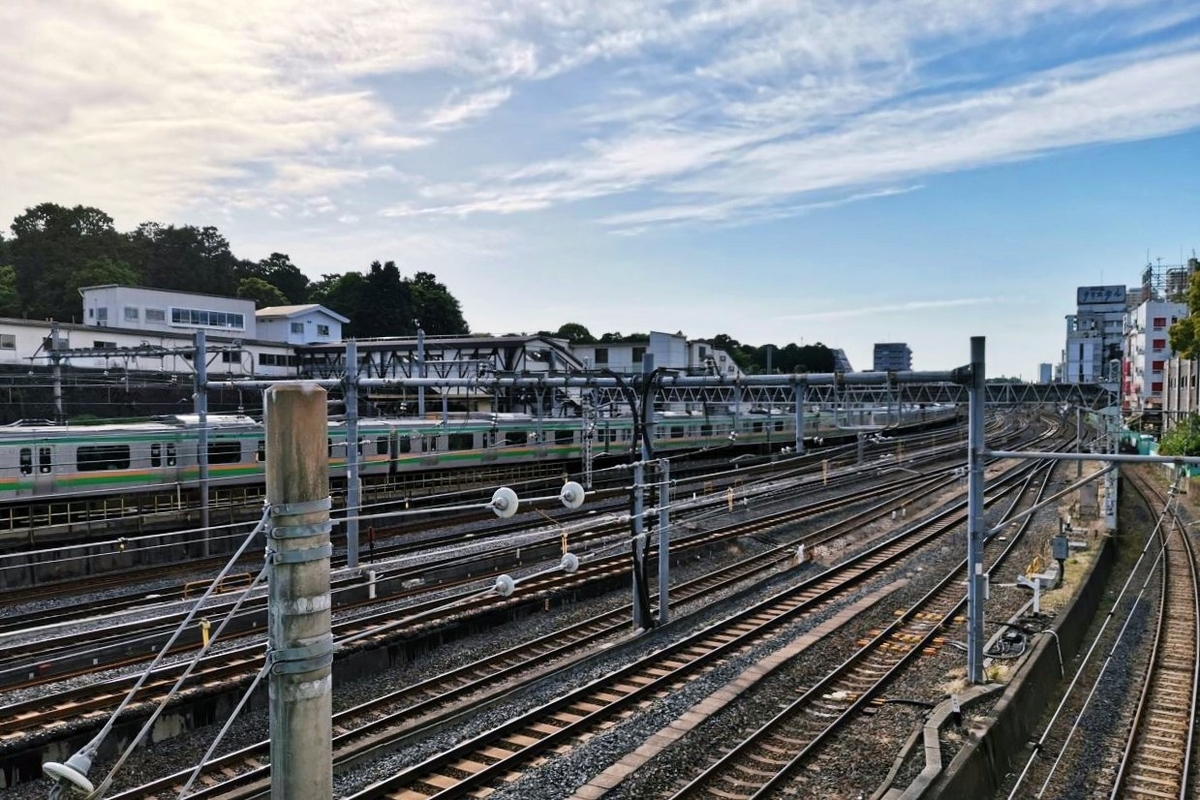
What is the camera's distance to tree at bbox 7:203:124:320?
5331cm

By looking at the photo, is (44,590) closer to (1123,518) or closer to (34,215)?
(1123,518)

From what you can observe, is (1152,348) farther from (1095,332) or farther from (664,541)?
(664,541)

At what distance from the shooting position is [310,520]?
2.82 meters

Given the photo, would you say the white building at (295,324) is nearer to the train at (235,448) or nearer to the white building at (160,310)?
the white building at (160,310)

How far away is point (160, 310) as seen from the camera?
4234 cm

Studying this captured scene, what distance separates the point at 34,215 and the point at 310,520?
73307 mm

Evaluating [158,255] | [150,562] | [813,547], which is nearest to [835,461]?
[813,547]

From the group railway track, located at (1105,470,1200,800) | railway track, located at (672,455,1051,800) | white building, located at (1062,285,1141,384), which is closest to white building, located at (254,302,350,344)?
railway track, located at (672,455,1051,800)

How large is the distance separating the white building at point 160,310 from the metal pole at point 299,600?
4117 cm

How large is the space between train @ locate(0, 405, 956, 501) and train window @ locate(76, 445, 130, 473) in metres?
0.02

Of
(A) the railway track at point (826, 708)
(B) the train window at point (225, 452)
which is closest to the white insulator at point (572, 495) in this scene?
(A) the railway track at point (826, 708)

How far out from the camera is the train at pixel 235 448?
1706 centimetres

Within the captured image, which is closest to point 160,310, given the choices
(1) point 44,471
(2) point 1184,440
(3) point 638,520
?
(1) point 44,471

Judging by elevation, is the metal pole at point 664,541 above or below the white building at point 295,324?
below
